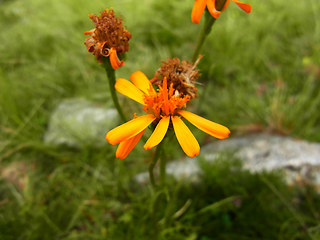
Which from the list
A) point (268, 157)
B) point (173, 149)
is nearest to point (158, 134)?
point (173, 149)

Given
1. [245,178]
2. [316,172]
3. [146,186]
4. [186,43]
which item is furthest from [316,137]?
[186,43]

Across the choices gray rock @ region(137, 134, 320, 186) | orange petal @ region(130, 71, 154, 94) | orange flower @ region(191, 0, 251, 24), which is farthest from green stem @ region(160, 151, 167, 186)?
gray rock @ region(137, 134, 320, 186)

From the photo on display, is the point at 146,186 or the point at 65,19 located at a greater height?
the point at 65,19

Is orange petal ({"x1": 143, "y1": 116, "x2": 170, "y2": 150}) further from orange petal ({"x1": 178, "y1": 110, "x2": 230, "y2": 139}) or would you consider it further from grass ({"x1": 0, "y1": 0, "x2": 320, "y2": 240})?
grass ({"x1": 0, "y1": 0, "x2": 320, "y2": 240})

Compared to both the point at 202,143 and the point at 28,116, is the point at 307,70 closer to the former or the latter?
the point at 202,143

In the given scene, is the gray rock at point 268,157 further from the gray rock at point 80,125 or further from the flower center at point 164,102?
the flower center at point 164,102

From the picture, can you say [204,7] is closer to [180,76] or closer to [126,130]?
[180,76]
